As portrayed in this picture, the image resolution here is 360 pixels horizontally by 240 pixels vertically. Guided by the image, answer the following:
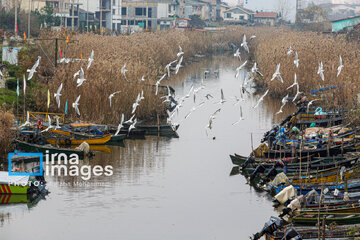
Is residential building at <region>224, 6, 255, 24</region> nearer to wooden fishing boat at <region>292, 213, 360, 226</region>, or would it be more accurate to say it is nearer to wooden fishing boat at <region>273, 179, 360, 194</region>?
wooden fishing boat at <region>273, 179, 360, 194</region>

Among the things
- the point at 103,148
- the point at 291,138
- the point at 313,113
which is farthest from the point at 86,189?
the point at 313,113

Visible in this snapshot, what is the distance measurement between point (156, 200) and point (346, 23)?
204 ft

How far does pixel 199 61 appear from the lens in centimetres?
8419

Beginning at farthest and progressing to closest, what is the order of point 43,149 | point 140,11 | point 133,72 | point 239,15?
point 239,15, point 140,11, point 133,72, point 43,149

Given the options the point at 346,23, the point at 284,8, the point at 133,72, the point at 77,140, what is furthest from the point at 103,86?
the point at 284,8

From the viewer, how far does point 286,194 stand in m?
27.8

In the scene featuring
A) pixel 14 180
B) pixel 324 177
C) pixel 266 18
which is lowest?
pixel 14 180

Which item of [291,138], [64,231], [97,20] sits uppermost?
[97,20]

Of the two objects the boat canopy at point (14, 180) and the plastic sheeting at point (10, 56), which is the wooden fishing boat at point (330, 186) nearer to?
the boat canopy at point (14, 180)

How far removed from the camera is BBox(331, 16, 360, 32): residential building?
83250mm

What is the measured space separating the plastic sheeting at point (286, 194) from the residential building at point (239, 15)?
10525 cm

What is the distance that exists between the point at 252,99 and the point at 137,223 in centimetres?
3107

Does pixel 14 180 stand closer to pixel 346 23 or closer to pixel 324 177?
pixel 324 177

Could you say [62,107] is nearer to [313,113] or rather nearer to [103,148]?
[103,148]
